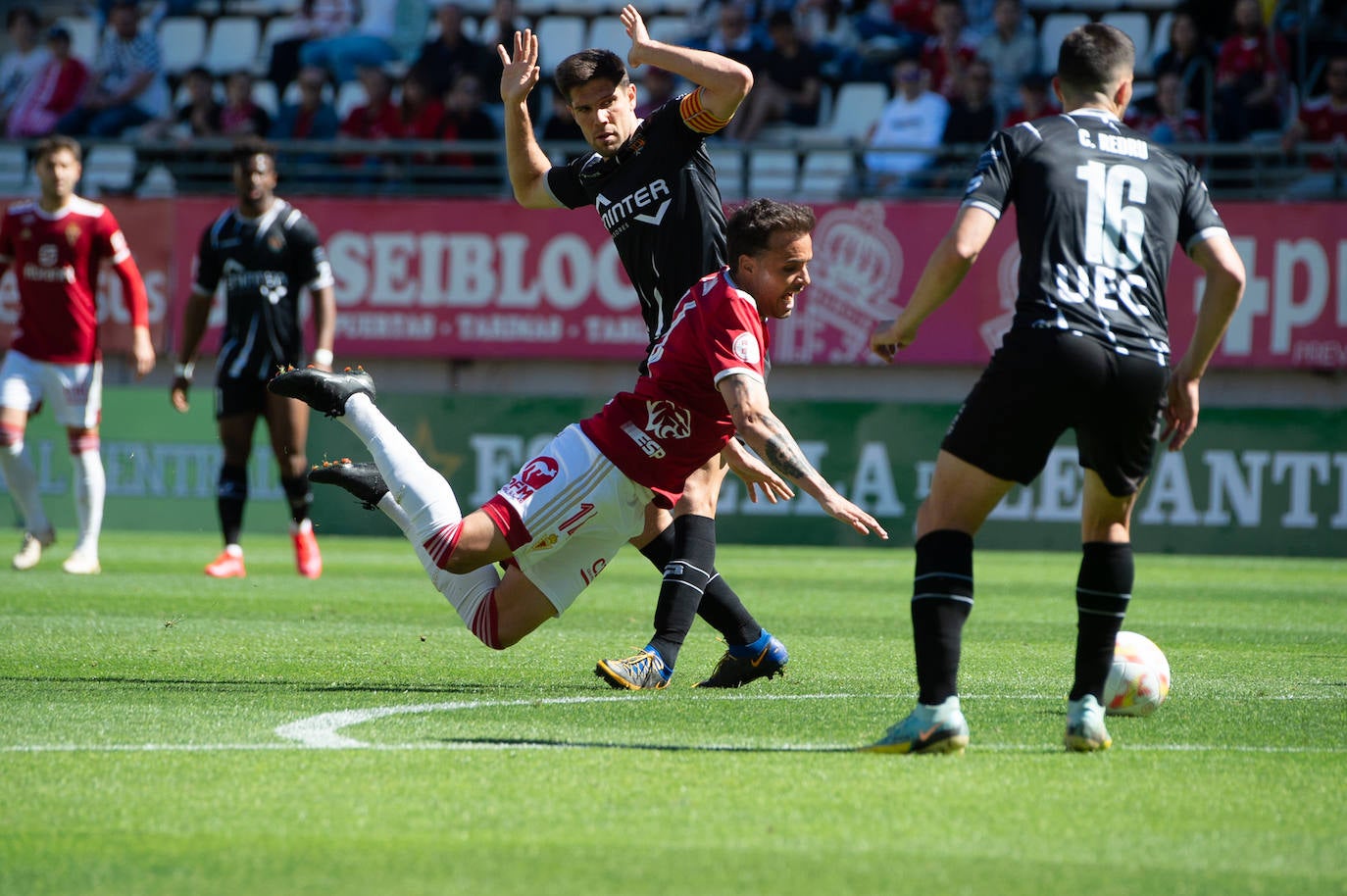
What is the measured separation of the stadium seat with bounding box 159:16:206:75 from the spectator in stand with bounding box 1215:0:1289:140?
12888mm

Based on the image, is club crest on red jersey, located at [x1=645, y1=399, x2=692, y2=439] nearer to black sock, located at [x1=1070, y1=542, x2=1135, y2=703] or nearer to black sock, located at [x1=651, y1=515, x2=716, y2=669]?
black sock, located at [x1=651, y1=515, x2=716, y2=669]

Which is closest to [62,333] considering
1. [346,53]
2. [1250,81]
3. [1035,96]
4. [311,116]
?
[311,116]

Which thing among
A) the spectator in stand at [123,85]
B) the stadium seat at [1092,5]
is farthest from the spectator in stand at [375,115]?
the stadium seat at [1092,5]

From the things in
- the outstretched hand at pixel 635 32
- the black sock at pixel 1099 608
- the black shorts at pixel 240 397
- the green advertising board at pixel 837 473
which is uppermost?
the outstretched hand at pixel 635 32

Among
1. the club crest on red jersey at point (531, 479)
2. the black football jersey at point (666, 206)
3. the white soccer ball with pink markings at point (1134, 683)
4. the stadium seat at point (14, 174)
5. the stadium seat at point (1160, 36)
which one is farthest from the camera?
the stadium seat at point (14, 174)

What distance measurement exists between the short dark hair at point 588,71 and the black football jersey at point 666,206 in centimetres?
25

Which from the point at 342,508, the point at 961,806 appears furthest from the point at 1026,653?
the point at 342,508

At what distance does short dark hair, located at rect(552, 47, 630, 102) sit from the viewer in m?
6.18

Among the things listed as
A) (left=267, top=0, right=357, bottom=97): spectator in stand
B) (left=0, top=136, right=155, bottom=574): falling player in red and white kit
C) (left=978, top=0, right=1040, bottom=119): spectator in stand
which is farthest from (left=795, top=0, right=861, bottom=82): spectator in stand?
(left=0, top=136, right=155, bottom=574): falling player in red and white kit

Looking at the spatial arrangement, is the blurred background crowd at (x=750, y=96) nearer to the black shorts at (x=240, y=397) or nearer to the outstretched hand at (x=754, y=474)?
the black shorts at (x=240, y=397)

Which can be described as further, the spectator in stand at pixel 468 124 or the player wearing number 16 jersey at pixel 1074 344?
the spectator in stand at pixel 468 124

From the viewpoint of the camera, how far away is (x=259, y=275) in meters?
11.2

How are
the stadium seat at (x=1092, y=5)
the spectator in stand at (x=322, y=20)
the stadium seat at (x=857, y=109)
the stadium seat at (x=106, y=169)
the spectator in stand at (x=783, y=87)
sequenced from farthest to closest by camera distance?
the spectator in stand at (x=322, y=20) → the stadium seat at (x=1092, y=5) → the stadium seat at (x=106, y=169) → the stadium seat at (x=857, y=109) → the spectator in stand at (x=783, y=87)

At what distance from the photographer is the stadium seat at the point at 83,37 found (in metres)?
22.8
